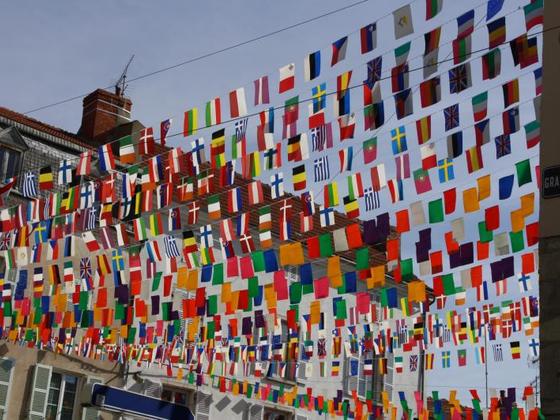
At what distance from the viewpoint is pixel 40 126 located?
25688 millimetres

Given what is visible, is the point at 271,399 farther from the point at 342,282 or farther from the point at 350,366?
the point at 342,282

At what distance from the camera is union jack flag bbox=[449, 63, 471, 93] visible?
12.8m

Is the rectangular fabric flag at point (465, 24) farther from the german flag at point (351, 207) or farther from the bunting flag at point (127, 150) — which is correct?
the bunting flag at point (127, 150)

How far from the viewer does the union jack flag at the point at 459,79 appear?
1277cm

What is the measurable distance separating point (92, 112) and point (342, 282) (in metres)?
13.7

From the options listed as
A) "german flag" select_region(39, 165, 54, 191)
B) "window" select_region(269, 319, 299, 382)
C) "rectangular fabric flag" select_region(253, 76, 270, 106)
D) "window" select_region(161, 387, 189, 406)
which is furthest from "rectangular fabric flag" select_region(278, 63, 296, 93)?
"window" select_region(161, 387, 189, 406)

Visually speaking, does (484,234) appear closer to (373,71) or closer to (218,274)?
(373,71)

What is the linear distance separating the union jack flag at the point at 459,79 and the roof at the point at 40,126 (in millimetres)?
14411

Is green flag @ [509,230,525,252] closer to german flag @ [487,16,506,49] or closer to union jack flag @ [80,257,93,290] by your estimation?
german flag @ [487,16,506,49]

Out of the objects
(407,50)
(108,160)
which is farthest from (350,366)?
(407,50)

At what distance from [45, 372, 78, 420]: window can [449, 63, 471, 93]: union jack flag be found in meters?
13.5

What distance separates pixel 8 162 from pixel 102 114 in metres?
4.98

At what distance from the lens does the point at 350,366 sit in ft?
96.2

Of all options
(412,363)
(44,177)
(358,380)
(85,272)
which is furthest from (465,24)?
(358,380)
